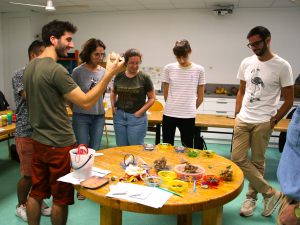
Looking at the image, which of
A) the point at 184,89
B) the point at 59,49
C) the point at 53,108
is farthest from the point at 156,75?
the point at 53,108

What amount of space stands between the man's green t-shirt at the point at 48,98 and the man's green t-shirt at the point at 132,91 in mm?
1029

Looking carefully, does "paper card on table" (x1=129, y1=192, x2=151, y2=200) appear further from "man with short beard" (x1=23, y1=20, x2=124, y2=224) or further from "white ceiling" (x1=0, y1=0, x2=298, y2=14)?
"white ceiling" (x1=0, y1=0, x2=298, y2=14)

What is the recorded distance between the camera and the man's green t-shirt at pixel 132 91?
252cm

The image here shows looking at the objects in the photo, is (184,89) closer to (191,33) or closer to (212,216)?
(212,216)

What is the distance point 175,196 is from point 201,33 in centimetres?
508

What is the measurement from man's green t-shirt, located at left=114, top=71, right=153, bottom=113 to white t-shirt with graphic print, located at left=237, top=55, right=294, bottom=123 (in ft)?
3.29

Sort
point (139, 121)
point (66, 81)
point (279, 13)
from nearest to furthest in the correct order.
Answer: point (66, 81)
point (139, 121)
point (279, 13)

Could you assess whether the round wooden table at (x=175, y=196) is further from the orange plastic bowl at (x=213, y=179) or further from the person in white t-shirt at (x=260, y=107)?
the person in white t-shirt at (x=260, y=107)

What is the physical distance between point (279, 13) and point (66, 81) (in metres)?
5.39

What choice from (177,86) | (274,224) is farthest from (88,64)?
(274,224)

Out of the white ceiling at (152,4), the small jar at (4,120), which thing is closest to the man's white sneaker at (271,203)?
the small jar at (4,120)

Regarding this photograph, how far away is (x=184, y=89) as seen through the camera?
99.9 inches

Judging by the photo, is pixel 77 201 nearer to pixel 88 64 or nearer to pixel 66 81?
pixel 88 64

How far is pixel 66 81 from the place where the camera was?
1.41 m
